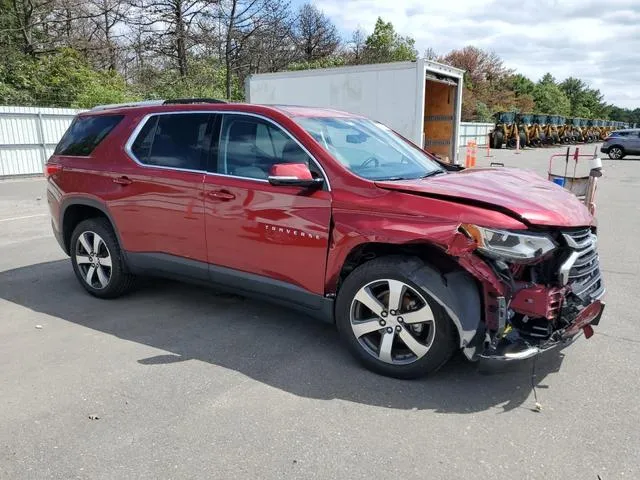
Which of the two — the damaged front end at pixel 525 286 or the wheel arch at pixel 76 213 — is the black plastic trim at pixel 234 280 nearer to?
the wheel arch at pixel 76 213

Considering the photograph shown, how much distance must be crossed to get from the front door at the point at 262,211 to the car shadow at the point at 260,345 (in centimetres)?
56

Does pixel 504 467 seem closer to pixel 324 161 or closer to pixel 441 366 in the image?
pixel 441 366

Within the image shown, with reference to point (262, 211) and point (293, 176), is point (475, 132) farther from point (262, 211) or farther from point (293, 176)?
point (293, 176)

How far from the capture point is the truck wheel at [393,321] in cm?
331

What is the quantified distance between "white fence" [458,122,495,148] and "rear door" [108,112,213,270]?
29994 mm

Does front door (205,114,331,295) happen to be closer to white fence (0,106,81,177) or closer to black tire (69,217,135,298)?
black tire (69,217,135,298)

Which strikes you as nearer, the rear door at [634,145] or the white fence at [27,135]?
the white fence at [27,135]

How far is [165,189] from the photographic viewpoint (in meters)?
4.48

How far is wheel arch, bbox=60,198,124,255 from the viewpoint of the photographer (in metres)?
5.01

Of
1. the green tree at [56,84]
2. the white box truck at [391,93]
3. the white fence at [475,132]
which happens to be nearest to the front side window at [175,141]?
the white box truck at [391,93]

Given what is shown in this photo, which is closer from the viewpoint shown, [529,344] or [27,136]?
[529,344]

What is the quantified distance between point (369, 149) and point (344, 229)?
95cm

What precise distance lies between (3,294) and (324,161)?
3.90 meters

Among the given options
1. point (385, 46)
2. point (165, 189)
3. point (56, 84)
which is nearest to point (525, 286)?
point (165, 189)
